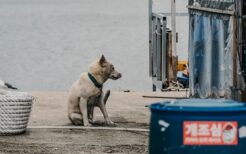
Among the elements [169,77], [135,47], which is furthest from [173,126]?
[135,47]

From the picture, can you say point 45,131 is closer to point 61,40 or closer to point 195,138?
point 195,138

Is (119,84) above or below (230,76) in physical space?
below

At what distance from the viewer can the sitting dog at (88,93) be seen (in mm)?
9961

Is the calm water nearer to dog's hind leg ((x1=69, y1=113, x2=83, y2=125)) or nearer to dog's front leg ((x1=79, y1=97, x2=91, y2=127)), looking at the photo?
dog's hind leg ((x1=69, y1=113, x2=83, y2=125))

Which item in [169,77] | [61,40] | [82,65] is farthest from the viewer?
[61,40]

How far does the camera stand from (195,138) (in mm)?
4430

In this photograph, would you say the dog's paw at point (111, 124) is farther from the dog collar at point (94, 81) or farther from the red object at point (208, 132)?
the red object at point (208, 132)

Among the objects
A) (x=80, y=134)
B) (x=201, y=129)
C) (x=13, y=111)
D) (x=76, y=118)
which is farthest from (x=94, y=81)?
(x=201, y=129)

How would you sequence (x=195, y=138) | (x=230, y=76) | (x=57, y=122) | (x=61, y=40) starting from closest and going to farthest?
(x=195, y=138)
(x=230, y=76)
(x=57, y=122)
(x=61, y=40)

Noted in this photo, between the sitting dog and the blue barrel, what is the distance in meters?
5.39

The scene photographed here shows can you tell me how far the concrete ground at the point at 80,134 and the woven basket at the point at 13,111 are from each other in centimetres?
11

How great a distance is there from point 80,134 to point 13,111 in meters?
0.91

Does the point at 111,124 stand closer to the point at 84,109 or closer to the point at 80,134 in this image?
the point at 84,109

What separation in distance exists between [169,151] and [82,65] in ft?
89.8
